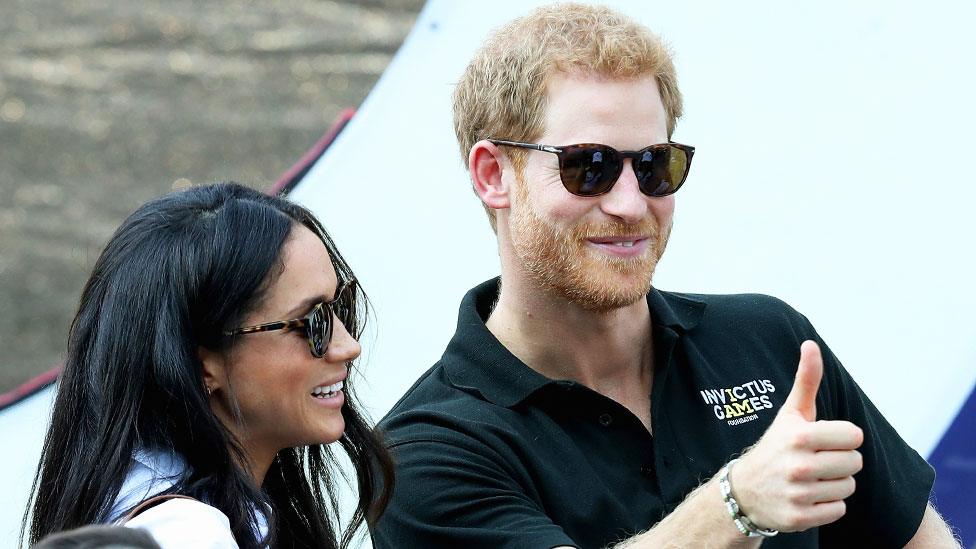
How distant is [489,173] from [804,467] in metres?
0.77

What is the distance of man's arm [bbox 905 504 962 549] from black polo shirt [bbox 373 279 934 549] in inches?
1.1

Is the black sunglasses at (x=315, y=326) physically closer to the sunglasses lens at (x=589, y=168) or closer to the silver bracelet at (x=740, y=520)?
the sunglasses lens at (x=589, y=168)

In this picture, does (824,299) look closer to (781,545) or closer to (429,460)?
(781,545)

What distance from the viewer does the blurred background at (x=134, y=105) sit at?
301 centimetres

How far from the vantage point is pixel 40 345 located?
119 inches

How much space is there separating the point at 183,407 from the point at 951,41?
1.83 m

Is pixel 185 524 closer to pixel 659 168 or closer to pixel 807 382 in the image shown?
pixel 807 382

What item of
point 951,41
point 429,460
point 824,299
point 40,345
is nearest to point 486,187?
point 429,460

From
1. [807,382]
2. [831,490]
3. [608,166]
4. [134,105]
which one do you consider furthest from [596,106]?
[134,105]

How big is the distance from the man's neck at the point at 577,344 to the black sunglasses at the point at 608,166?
17cm

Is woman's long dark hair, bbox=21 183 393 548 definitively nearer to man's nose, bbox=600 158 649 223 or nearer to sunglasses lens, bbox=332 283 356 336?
sunglasses lens, bbox=332 283 356 336

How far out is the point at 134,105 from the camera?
3.02 m

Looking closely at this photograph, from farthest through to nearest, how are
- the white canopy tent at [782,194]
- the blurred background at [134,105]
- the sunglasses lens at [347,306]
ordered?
the blurred background at [134,105] < the white canopy tent at [782,194] < the sunglasses lens at [347,306]

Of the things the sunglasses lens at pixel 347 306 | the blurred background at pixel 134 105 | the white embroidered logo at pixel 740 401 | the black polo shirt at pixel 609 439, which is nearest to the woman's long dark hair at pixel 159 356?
the sunglasses lens at pixel 347 306
